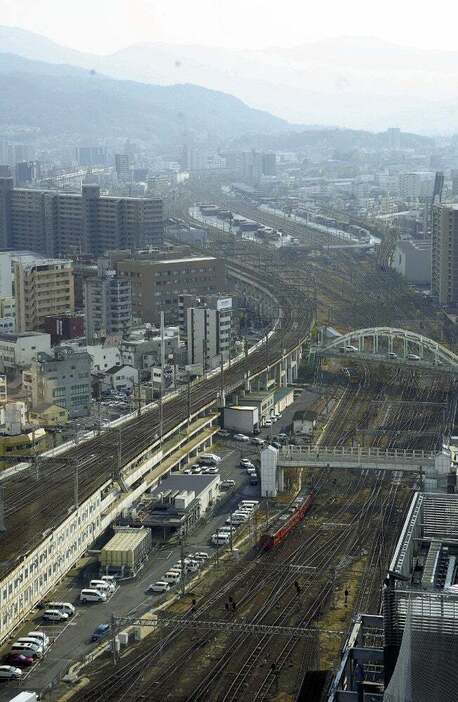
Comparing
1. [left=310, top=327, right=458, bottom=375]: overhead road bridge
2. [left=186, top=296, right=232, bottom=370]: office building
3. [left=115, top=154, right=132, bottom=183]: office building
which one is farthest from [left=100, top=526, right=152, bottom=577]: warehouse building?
[left=115, top=154, right=132, bottom=183]: office building

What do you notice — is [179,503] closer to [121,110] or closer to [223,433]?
[223,433]

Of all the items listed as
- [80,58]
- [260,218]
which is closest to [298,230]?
[260,218]

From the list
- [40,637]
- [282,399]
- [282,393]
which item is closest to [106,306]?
[282,393]

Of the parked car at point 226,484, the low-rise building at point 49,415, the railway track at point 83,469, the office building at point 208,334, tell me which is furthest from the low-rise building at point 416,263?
the parked car at point 226,484

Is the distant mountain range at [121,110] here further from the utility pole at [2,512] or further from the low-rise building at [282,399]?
the utility pole at [2,512]

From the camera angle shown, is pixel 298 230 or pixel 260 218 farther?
pixel 260 218

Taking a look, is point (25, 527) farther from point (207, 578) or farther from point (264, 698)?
point (264, 698)
